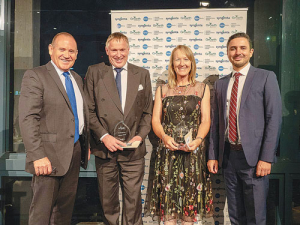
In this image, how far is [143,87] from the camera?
2.87 m

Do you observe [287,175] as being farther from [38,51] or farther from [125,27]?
[38,51]

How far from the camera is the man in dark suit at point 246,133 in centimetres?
244

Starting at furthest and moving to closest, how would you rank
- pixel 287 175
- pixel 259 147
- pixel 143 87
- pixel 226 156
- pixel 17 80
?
pixel 17 80, pixel 287 175, pixel 143 87, pixel 226 156, pixel 259 147

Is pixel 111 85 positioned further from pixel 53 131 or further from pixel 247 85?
pixel 247 85

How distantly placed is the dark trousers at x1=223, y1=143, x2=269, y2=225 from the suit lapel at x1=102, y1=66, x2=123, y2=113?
122cm

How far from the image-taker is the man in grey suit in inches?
107

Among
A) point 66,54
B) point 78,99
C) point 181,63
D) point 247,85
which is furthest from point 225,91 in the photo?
point 66,54

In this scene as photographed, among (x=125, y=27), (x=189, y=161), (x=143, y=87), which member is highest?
(x=125, y=27)

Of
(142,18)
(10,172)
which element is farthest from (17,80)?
(142,18)

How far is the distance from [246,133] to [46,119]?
1.86m

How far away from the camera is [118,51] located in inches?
108

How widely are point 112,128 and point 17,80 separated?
181cm

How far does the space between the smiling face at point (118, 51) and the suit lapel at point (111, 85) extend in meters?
0.10

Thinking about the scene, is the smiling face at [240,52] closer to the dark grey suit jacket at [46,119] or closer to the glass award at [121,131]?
the glass award at [121,131]
